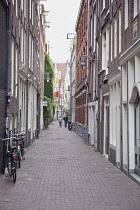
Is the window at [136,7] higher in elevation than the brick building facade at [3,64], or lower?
higher

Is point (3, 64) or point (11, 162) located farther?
point (3, 64)

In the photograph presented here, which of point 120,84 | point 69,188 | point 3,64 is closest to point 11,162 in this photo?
point 69,188

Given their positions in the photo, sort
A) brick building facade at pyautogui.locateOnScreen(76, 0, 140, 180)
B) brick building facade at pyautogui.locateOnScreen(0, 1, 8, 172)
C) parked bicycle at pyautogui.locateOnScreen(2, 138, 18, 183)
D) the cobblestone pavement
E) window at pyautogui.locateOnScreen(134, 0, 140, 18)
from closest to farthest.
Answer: the cobblestone pavement
parked bicycle at pyautogui.locateOnScreen(2, 138, 18, 183)
window at pyautogui.locateOnScreen(134, 0, 140, 18)
brick building facade at pyautogui.locateOnScreen(76, 0, 140, 180)
brick building facade at pyautogui.locateOnScreen(0, 1, 8, 172)

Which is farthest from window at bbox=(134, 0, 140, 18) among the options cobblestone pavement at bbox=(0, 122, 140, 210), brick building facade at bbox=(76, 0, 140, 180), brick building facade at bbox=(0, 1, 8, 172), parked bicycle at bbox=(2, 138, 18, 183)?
parked bicycle at bbox=(2, 138, 18, 183)

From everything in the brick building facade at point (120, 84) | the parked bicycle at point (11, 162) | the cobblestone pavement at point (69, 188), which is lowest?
the cobblestone pavement at point (69, 188)

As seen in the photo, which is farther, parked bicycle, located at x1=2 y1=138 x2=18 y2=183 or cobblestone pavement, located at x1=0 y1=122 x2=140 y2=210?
parked bicycle, located at x1=2 y1=138 x2=18 y2=183

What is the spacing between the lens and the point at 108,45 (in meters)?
16.2

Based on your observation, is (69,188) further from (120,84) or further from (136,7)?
(136,7)

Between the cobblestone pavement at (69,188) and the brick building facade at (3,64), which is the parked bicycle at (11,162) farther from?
the brick building facade at (3,64)

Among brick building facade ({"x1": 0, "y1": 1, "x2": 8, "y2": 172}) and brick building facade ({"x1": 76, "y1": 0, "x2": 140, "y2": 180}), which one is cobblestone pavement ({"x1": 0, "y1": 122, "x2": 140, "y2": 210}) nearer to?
brick building facade ({"x1": 76, "y1": 0, "x2": 140, "y2": 180})

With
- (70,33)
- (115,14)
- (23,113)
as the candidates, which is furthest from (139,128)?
(70,33)

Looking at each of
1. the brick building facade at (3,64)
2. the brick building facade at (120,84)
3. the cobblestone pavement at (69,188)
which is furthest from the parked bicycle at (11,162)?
the brick building facade at (120,84)

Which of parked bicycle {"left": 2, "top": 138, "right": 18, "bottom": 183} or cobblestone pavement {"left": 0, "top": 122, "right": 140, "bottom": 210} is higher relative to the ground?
parked bicycle {"left": 2, "top": 138, "right": 18, "bottom": 183}

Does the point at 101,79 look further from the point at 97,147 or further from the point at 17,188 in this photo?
the point at 17,188
